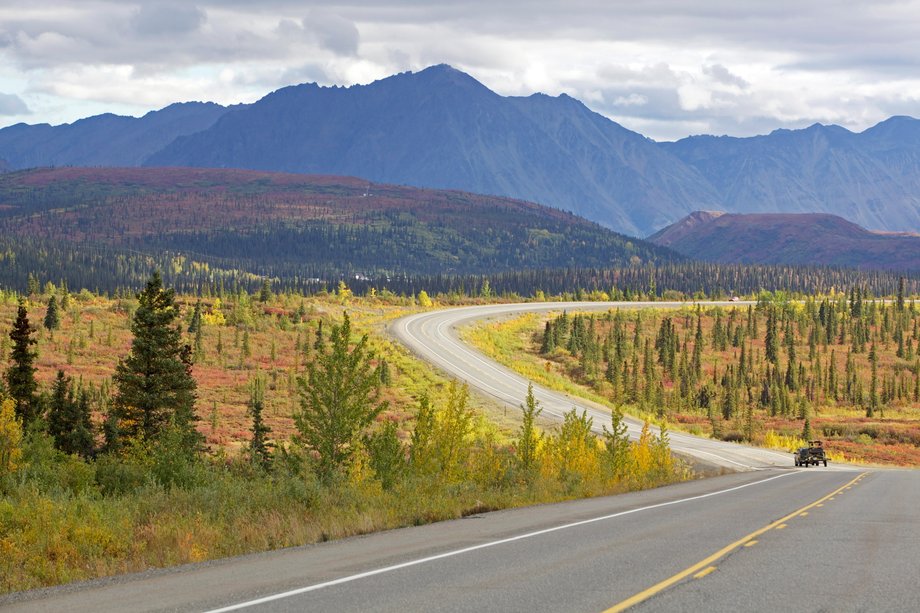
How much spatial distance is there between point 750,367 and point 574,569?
93098 millimetres

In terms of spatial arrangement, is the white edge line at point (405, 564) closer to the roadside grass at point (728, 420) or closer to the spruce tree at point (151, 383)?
the spruce tree at point (151, 383)

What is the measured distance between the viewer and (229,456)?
44.1m

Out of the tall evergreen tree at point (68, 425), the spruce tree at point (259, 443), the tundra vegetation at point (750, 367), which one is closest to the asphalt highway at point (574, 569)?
the spruce tree at point (259, 443)

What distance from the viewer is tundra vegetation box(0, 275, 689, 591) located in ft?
50.3

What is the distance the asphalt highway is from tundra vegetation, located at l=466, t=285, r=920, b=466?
4752cm

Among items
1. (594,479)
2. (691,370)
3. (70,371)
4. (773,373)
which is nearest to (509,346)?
(691,370)

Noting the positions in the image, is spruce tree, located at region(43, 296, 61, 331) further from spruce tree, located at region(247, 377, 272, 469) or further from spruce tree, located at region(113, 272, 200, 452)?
spruce tree, located at region(113, 272, 200, 452)

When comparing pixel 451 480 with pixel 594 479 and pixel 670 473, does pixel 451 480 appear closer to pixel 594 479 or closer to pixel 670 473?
pixel 594 479

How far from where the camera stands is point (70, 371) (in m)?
60.2

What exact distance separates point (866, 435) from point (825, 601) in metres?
71.3

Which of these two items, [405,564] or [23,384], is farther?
[23,384]

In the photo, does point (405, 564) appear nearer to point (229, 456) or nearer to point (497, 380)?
point (229, 456)

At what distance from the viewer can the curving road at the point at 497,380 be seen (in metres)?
57.3

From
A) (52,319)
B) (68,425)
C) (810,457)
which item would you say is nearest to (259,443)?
(68,425)
